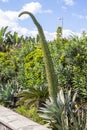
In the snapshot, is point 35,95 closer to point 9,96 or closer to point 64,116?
point 9,96

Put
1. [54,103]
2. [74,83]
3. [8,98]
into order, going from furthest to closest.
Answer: [8,98]
[74,83]
[54,103]

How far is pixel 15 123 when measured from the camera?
5.89 m

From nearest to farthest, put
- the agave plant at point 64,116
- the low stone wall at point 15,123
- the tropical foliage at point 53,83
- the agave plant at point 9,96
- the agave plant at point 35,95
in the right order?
the agave plant at point 64,116 < the low stone wall at point 15,123 < the tropical foliage at point 53,83 < the agave plant at point 35,95 < the agave plant at point 9,96

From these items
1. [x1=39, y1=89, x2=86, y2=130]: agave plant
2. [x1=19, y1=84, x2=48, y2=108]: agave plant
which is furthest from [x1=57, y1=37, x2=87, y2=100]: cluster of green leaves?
[x1=39, y1=89, x2=86, y2=130]: agave plant

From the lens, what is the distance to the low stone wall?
5618 mm

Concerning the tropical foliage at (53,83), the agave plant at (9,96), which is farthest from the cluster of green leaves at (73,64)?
the agave plant at (9,96)

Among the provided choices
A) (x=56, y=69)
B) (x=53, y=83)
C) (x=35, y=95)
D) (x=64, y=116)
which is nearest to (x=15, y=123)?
(x=64, y=116)

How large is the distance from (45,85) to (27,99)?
56cm

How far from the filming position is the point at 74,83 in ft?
24.0

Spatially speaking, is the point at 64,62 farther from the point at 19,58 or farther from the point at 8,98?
the point at 19,58

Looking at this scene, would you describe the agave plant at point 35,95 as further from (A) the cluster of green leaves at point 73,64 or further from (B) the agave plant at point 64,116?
(B) the agave plant at point 64,116

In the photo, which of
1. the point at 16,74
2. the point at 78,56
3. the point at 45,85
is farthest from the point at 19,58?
the point at 78,56

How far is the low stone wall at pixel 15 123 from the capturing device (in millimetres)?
5618

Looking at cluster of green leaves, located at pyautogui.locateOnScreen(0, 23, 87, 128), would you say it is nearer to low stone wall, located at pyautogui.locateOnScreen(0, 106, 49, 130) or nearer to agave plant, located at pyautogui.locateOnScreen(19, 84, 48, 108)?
agave plant, located at pyautogui.locateOnScreen(19, 84, 48, 108)
